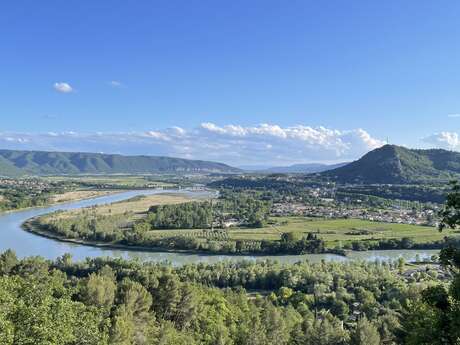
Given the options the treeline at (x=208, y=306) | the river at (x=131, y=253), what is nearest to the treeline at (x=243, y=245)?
the river at (x=131, y=253)

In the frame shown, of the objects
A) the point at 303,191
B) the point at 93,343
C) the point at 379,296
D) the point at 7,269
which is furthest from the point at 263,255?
the point at 303,191

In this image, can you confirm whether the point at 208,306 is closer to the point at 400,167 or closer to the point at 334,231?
the point at 334,231

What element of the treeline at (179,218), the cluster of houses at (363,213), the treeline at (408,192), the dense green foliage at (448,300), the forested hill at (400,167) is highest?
the forested hill at (400,167)

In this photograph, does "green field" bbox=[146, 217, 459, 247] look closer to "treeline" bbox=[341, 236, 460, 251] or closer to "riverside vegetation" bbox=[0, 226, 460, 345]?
"treeline" bbox=[341, 236, 460, 251]

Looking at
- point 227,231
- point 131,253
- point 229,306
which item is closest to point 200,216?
point 227,231

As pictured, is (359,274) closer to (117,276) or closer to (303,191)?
(117,276)

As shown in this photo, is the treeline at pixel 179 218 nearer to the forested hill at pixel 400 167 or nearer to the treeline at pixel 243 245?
the treeline at pixel 243 245

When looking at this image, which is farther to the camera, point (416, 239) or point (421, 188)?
point (421, 188)
